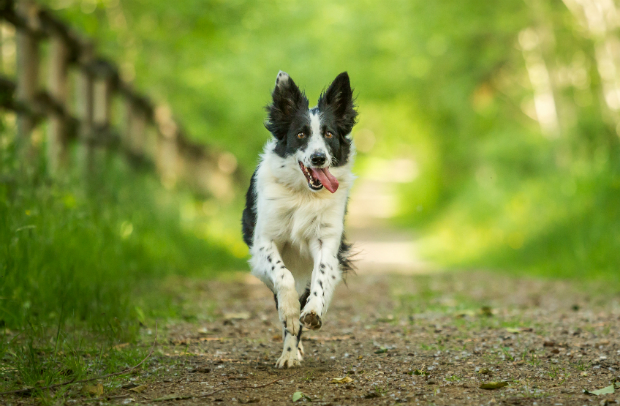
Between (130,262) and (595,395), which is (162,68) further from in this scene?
(595,395)

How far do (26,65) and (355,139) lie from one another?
7.88 metres

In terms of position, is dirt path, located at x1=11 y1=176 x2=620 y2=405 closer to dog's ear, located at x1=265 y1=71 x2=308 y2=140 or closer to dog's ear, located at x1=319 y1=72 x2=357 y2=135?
dog's ear, located at x1=319 y1=72 x2=357 y2=135

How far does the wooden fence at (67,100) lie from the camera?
20.1ft

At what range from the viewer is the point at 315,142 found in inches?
168

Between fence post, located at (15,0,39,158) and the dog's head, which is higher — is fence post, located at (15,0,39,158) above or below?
above

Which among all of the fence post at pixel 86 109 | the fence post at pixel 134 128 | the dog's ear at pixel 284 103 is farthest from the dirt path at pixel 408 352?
the fence post at pixel 134 128

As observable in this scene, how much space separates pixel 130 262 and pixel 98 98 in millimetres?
2657

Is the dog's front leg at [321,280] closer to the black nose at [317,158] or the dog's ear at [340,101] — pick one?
the black nose at [317,158]

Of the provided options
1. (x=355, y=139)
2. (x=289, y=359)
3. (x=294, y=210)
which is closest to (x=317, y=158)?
(x=294, y=210)

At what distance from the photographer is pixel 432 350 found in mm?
4215

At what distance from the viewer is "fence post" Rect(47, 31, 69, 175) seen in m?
7.07

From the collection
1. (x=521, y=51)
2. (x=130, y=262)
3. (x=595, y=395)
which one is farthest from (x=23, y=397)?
(x=521, y=51)

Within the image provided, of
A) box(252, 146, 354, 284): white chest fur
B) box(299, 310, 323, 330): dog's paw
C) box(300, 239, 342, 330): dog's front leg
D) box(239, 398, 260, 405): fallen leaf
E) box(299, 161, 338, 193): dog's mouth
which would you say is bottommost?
box(239, 398, 260, 405): fallen leaf

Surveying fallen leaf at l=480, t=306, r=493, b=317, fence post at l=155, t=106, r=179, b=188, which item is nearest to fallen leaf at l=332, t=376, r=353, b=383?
fallen leaf at l=480, t=306, r=493, b=317
